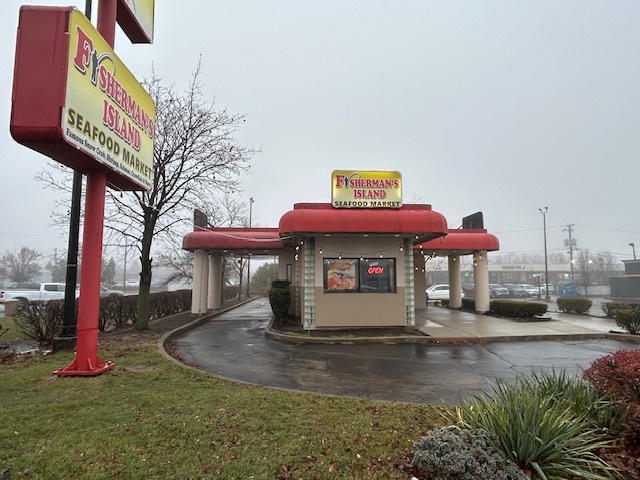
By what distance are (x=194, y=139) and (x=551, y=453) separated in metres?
12.7

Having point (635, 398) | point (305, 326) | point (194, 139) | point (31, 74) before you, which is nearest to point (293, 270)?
point (305, 326)

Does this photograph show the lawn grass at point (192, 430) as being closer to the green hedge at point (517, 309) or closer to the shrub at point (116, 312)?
the shrub at point (116, 312)

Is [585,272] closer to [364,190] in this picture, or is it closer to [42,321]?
[364,190]

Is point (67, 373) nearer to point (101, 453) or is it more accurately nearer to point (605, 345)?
point (101, 453)

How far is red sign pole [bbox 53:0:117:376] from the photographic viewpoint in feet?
20.8

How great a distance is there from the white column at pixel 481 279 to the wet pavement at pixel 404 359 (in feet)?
Answer: 16.5

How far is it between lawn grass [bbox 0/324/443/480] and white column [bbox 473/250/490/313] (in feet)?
47.9

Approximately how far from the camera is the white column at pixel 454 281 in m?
21.1

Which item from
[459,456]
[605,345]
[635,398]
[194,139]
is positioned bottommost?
[605,345]

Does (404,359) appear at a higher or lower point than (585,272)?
lower

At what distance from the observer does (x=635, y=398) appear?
343cm

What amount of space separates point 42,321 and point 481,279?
18.0 metres

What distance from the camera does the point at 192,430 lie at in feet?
13.3

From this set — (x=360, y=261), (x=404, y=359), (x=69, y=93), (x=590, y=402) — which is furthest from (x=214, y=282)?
(x=590, y=402)
